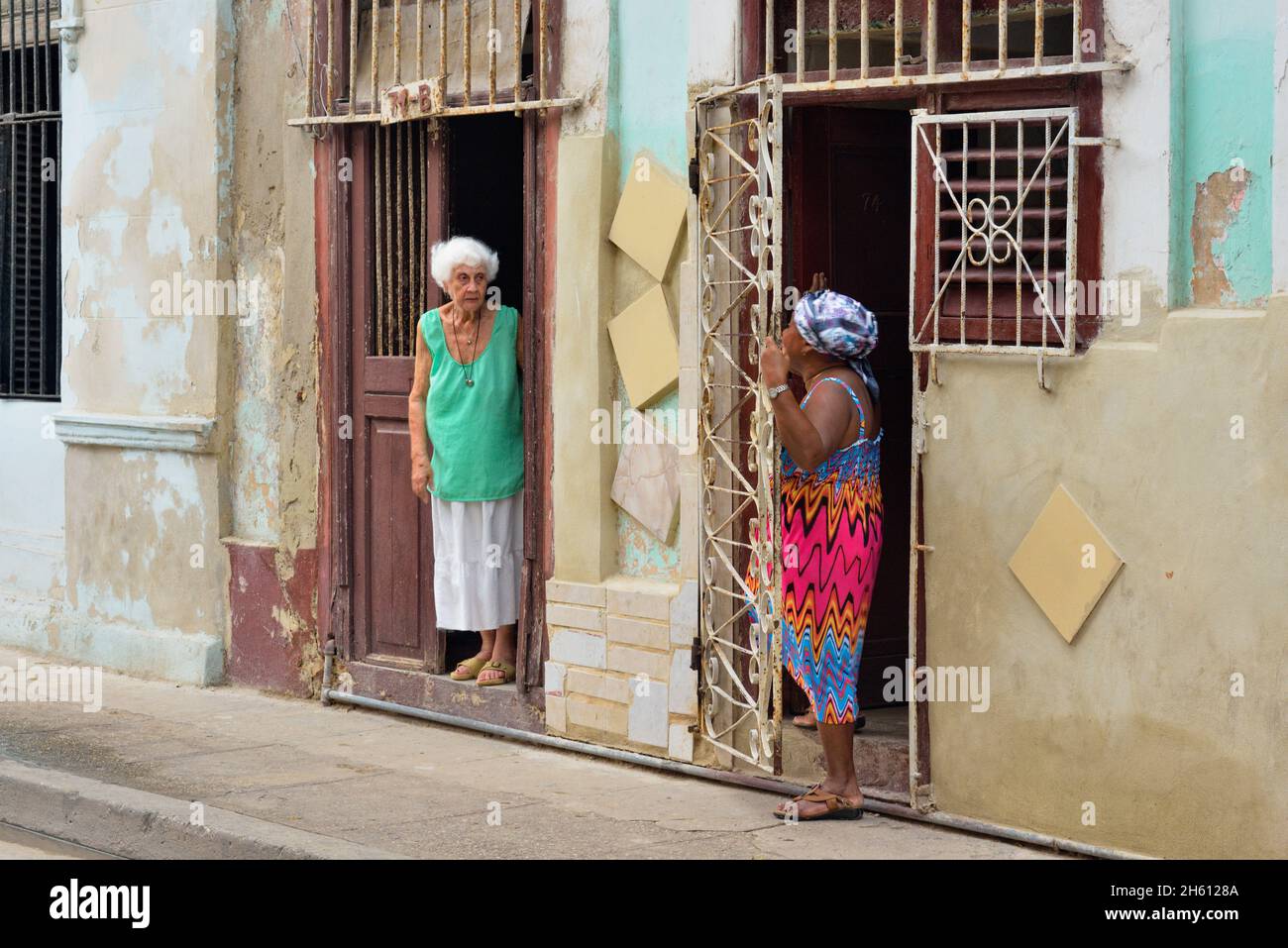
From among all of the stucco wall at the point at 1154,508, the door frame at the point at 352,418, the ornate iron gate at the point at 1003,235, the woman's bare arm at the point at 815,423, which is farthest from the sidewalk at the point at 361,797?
the ornate iron gate at the point at 1003,235

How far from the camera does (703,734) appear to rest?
24.2 ft

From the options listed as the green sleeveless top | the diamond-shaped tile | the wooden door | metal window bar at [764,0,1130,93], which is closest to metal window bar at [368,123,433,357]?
the wooden door

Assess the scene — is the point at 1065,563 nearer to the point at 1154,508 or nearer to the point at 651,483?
the point at 1154,508

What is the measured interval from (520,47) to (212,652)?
11.1ft

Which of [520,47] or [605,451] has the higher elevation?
[520,47]

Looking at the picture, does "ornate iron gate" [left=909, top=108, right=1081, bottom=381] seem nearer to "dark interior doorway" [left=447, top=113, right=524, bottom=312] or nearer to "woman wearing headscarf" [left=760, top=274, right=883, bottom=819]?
"woman wearing headscarf" [left=760, top=274, right=883, bottom=819]

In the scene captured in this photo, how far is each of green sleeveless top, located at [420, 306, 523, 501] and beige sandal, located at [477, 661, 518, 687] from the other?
733 millimetres

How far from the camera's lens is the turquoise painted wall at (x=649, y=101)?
7484 mm

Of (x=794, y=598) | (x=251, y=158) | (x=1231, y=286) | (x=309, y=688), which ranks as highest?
(x=251, y=158)

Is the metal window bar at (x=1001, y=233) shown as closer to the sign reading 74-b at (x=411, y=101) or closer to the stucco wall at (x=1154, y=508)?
the stucco wall at (x=1154, y=508)

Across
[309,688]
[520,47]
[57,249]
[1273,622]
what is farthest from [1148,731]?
[57,249]

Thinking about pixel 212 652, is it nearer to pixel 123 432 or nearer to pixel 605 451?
pixel 123 432

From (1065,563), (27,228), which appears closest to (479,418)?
(1065,563)

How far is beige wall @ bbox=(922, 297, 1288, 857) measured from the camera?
568 cm
